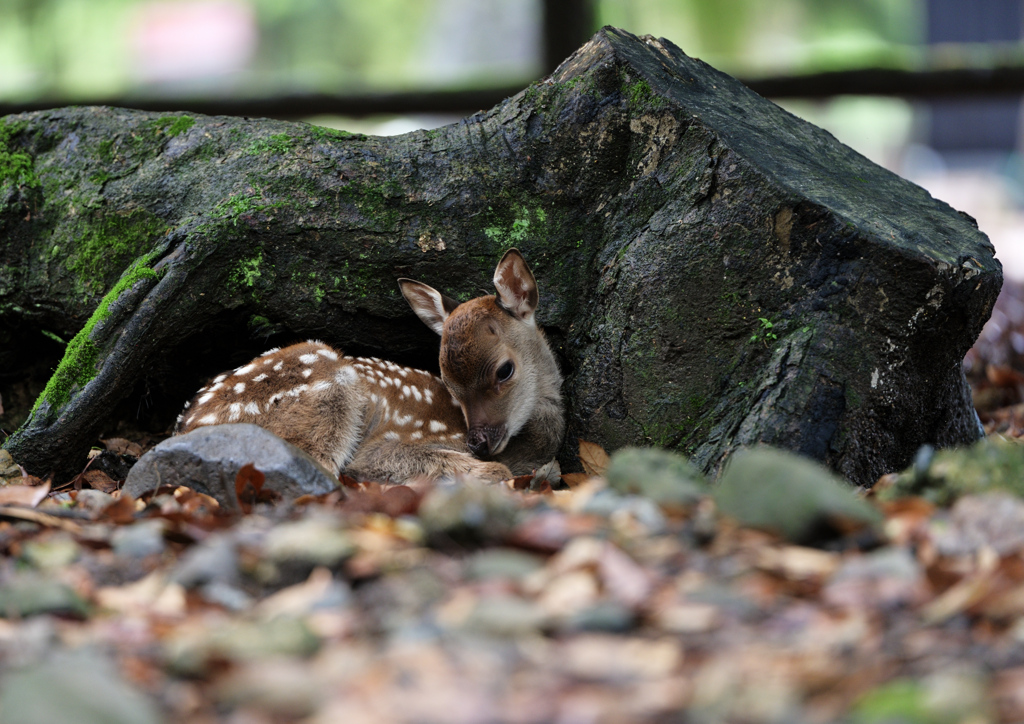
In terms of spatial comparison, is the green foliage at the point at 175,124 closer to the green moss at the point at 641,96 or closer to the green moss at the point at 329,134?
the green moss at the point at 329,134

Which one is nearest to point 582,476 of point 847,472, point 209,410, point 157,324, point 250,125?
point 847,472

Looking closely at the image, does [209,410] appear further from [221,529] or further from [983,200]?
[983,200]

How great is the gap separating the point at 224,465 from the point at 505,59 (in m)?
15.1

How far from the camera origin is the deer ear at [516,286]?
4.41 meters

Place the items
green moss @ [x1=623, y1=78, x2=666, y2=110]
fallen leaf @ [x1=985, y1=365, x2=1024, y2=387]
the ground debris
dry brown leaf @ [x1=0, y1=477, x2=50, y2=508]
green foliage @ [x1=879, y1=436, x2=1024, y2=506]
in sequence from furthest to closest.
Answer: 1. fallen leaf @ [x1=985, y1=365, x2=1024, y2=387]
2. green moss @ [x1=623, y1=78, x2=666, y2=110]
3. dry brown leaf @ [x1=0, y1=477, x2=50, y2=508]
4. green foliage @ [x1=879, y1=436, x2=1024, y2=506]
5. the ground debris

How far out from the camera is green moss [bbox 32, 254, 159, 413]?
167 inches

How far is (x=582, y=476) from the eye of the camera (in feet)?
14.1

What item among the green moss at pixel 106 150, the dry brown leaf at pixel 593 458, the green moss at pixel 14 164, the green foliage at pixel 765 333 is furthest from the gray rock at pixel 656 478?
the green moss at pixel 14 164

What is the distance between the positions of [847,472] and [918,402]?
482 millimetres

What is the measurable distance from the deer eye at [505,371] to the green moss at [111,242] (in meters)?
1.75

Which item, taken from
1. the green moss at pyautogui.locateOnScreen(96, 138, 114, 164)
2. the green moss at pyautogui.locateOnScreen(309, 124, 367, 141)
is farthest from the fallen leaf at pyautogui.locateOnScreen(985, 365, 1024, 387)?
the green moss at pyautogui.locateOnScreen(96, 138, 114, 164)

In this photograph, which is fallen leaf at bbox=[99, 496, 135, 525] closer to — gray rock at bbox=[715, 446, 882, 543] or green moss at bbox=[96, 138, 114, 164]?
gray rock at bbox=[715, 446, 882, 543]

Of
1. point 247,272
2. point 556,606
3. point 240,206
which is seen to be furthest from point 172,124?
point 556,606

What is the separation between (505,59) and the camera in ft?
57.1
